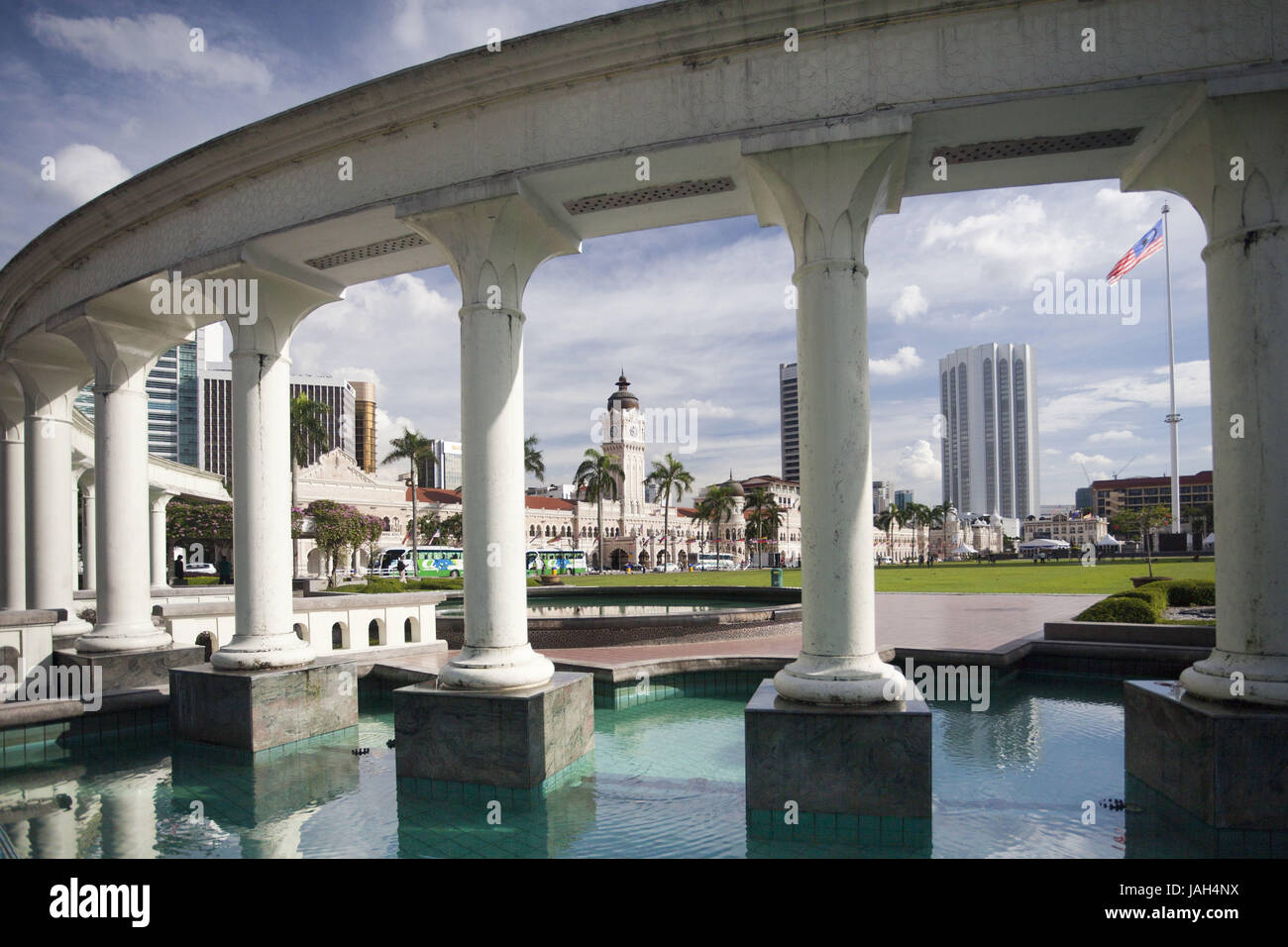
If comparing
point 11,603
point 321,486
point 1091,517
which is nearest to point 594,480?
point 321,486

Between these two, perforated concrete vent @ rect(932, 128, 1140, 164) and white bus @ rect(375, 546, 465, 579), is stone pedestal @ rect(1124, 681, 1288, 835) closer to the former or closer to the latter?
perforated concrete vent @ rect(932, 128, 1140, 164)

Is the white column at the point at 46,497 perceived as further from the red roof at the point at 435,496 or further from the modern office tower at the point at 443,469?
the modern office tower at the point at 443,469

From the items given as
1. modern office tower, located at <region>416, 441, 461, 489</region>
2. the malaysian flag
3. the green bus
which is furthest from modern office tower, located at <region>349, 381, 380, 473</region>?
the malaysian flag

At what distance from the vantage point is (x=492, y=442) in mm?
6961

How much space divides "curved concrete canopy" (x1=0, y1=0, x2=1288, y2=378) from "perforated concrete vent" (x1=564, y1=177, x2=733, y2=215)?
2cm

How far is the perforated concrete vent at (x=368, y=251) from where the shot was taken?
8.30m

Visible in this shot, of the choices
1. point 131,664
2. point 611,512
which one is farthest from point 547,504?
point 131,664

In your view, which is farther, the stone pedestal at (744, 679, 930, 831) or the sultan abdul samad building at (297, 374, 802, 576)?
the sultan abdul samad building at (297, 374, 802, 576)

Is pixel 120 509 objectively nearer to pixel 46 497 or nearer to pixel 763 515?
pixel 46 497

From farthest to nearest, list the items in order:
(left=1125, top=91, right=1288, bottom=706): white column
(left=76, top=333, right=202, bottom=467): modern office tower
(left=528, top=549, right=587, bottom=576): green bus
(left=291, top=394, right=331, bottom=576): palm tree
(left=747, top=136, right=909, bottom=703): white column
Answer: (left=76, top=333, right=202, bottom=467): modern office tower → (left=528, top=549, right=587, bottom=576): green bus → (left=291, top=394, right=331, bottom=576): palm tree → (left=747, top=136, right=909, bottom=703): white column → (left=1125, top=91, right=1288, bottom=706): white column

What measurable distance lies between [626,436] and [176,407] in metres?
65.7

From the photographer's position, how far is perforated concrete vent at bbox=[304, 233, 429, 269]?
830 cm

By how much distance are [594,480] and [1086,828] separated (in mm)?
72090

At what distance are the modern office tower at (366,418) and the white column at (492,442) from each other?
157 metres
